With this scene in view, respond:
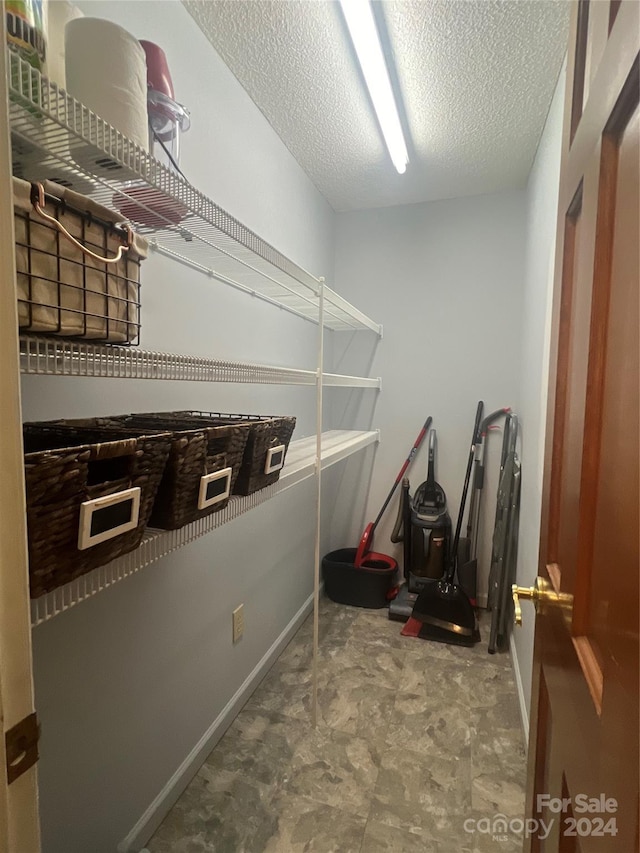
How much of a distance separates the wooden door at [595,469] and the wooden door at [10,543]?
0.63 m

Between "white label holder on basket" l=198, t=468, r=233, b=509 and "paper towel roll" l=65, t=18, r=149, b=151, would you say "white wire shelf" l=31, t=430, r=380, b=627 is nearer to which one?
"white label holder on basket" l=198, t=468, r=233, b=509

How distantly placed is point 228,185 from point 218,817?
7.10 feet

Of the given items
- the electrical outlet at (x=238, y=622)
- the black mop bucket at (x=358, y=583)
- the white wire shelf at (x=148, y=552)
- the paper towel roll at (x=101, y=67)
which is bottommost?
the black mop bucket at (x=358, y=583)

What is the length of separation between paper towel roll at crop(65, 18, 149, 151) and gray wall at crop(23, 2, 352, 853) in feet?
1.44

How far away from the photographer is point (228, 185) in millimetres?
1693

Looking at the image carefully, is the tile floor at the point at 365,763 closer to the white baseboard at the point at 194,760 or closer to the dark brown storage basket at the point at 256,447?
the white baseboard at the point at 194,760

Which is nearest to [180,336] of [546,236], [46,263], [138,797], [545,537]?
[46,263]

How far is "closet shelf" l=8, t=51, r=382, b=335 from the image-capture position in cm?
64

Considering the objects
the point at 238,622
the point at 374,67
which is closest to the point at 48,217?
the point at 374,67

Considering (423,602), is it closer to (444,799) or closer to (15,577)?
(444,799)

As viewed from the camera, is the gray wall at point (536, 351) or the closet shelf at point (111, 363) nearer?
the closet shelf at point (111, 363)

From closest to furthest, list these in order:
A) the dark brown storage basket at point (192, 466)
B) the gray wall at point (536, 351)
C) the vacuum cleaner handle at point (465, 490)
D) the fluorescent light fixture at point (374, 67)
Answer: the dark brown storage basket at point (192, 466) < the fluorescent light fixture at point (374, 67) < the gray wall at point (536, 351) < the vacuum cleaner handle at point (465, 490)

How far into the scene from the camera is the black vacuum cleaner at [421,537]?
270 cm

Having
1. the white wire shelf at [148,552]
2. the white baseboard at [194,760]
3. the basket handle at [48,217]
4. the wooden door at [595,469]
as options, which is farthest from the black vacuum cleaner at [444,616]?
the basket handle at [48,217]
